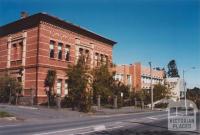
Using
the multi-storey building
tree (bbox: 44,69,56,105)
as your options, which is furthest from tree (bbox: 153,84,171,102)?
tree (bbox: 44,69,56,105)

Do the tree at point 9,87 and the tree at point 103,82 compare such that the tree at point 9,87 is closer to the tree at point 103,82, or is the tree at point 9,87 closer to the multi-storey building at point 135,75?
the tree at point 103,82

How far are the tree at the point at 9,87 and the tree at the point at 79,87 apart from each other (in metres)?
7.72

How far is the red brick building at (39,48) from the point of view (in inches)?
1566

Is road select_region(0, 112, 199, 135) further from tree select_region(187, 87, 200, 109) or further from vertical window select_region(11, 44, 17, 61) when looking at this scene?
tree select_region(187, 87, 200, 109)

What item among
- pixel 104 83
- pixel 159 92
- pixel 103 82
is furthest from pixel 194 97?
pixel 103 82

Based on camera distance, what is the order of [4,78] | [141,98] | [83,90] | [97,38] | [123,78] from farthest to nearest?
[123,78] → [141,98] → [97,38] → [4,78] → [83,90]

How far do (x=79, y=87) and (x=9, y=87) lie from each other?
10.0m

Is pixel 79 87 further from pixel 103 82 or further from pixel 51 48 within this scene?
pixel 51 48

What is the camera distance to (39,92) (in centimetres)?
3922

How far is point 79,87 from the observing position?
34938 mm

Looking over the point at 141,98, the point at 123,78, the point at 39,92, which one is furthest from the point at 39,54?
the point at 123,78

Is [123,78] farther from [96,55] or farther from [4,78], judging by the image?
[4,78]

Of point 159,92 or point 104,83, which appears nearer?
point 104,83

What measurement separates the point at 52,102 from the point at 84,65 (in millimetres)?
6863
